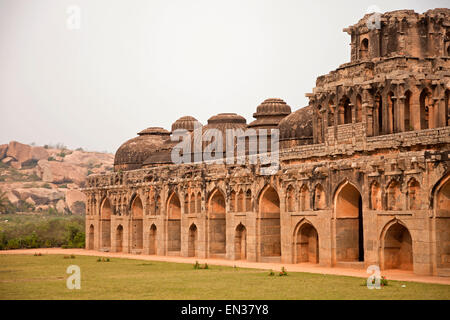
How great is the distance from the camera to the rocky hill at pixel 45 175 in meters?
120

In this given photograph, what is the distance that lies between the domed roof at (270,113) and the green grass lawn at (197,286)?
21609 mm

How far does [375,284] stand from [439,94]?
15504 mm

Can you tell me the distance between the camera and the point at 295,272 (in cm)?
3067

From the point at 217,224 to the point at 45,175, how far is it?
9407cm

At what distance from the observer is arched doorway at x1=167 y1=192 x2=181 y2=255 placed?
49.8m

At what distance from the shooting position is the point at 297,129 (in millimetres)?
46469

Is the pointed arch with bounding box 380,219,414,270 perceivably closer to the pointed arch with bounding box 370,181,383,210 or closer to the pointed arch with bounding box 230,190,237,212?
the pointed arch with bounding box 370,181,383,210

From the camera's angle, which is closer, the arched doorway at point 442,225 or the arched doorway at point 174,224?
the arched doorway at point 442,225

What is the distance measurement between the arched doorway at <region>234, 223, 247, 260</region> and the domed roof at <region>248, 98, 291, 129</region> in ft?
43.3

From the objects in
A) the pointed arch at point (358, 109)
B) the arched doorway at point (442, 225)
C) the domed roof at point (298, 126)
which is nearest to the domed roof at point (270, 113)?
the domed roof at point (298, 126)

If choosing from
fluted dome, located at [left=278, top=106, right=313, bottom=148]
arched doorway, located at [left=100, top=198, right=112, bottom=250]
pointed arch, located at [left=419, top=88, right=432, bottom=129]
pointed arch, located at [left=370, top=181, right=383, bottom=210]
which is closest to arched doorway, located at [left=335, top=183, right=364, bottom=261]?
pointed arch, located at [left=370, top=181, right=383, bottom=210]

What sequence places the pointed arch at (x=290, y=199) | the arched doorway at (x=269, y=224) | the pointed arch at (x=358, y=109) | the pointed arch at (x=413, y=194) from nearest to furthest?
the pointed arch at (x=413, y=194), the pointed arch at (x=290, y=199), the pointed arch at (x=358, y=109), the arched doorway at (x=269, y=224)

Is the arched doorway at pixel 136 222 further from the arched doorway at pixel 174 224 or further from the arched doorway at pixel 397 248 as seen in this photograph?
the arched doorway at pixel 397 248

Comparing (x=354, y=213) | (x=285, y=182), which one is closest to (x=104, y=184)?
(x=285, y=182)
